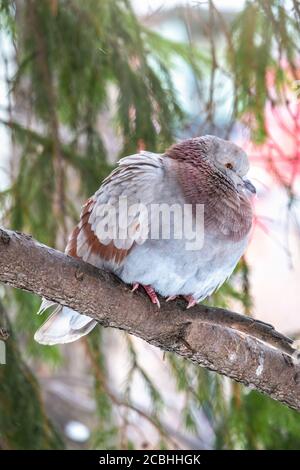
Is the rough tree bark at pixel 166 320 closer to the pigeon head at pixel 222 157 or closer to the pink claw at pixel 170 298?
the pink claw at pixel 170 298

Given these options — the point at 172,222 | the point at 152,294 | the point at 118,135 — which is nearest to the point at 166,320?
the point at 152,294

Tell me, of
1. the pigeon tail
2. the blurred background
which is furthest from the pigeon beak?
the pigeon tail

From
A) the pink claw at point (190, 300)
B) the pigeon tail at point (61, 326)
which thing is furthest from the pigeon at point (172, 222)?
the pigeon tail at point (61, 326)

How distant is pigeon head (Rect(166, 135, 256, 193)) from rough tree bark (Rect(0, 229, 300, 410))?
1.47 feet

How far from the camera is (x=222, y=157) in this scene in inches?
92.0

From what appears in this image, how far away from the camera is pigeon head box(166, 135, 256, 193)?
2.32 metres

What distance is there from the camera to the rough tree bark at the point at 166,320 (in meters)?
1.79

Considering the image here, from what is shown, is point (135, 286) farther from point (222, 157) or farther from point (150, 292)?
point (222, 157)

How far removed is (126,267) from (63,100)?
1106 mm

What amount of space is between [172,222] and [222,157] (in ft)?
1.12

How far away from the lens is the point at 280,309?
26.8 feet

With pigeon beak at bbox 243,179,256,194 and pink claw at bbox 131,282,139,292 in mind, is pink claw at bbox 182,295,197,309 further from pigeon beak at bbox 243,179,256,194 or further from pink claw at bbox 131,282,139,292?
pigeon beak at bbox 243,179,256,194

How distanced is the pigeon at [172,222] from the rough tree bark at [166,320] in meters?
0.08

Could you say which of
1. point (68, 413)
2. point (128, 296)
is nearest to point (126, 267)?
point (128, 296)
